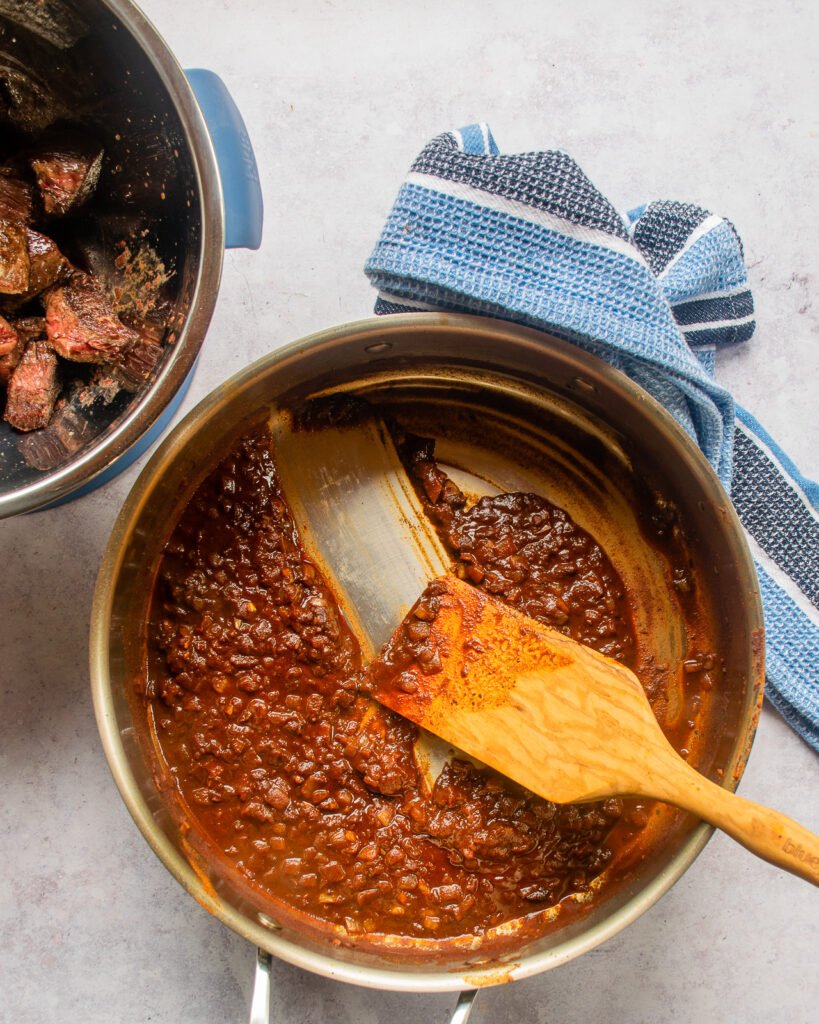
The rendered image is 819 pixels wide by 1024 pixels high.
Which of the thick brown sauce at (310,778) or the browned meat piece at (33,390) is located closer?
the browned meat piece at (33,390)

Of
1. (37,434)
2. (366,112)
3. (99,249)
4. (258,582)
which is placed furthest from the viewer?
(366,112)

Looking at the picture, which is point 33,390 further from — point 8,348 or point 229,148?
point 229,148

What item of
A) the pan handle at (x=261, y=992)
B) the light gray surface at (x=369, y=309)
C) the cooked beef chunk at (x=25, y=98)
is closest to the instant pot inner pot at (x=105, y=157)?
the cooked beef chunk at (x=25, y=98)

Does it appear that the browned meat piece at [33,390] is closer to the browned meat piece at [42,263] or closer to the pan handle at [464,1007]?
the browned meat piece at [42,263]

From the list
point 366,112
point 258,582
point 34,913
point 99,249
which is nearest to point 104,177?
point 99,249

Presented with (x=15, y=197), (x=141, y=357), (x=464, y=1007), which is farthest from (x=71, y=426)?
(x=464, y=1007)

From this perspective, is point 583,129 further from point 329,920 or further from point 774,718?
point 329,920

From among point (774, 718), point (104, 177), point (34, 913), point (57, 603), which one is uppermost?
point (104, 177)
